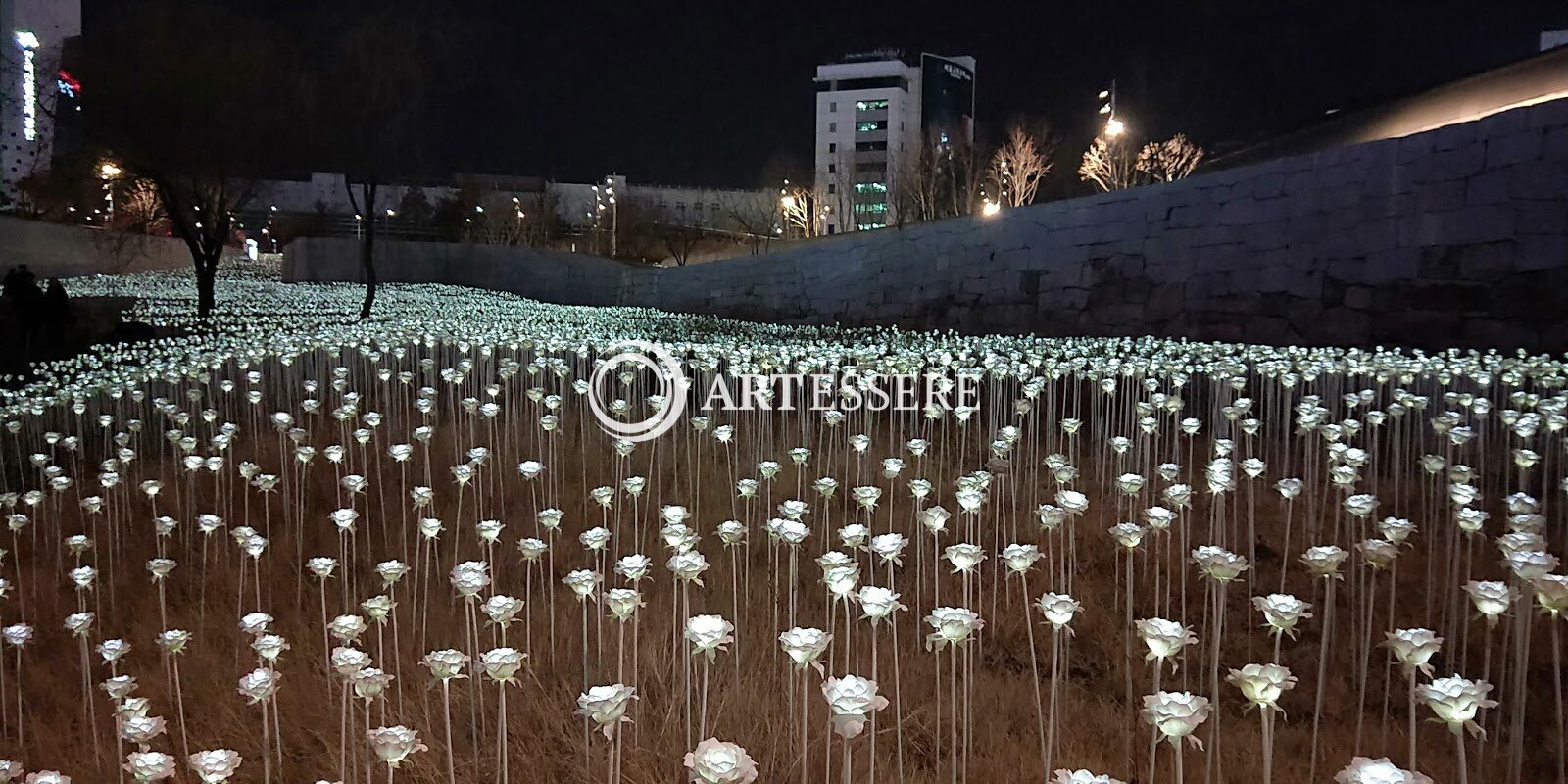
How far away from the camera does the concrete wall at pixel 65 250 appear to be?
32.4 m

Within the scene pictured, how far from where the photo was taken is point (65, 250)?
3600cm

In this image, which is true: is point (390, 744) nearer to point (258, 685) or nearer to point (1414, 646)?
point (258, 685)

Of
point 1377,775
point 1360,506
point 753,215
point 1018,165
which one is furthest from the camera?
point 753,215

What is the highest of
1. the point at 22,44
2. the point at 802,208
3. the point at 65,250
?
the point at 22,44

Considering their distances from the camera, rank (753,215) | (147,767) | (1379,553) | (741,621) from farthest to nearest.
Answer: (753,215) < (741,621) < (1379,553) < (147,767)

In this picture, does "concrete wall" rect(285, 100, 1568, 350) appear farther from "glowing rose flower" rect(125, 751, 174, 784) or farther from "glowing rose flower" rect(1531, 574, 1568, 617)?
"glowing rose flower" rect(125, 751, 174, 784)

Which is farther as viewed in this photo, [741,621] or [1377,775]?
[741,621]

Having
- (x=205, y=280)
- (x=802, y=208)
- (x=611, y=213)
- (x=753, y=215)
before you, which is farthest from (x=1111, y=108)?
(x=753, y=215)

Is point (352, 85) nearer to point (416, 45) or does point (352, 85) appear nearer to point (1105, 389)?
point (416, 45)

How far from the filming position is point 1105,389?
5.72 m

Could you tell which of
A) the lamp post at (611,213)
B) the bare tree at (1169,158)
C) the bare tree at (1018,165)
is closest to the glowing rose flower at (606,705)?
the bare tree at (1169,158)

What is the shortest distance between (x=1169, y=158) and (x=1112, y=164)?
12.4ft

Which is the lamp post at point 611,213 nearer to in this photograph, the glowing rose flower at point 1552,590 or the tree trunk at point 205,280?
the tree trunk at point 205,280

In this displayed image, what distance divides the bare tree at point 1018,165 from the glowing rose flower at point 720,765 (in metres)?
44.5
